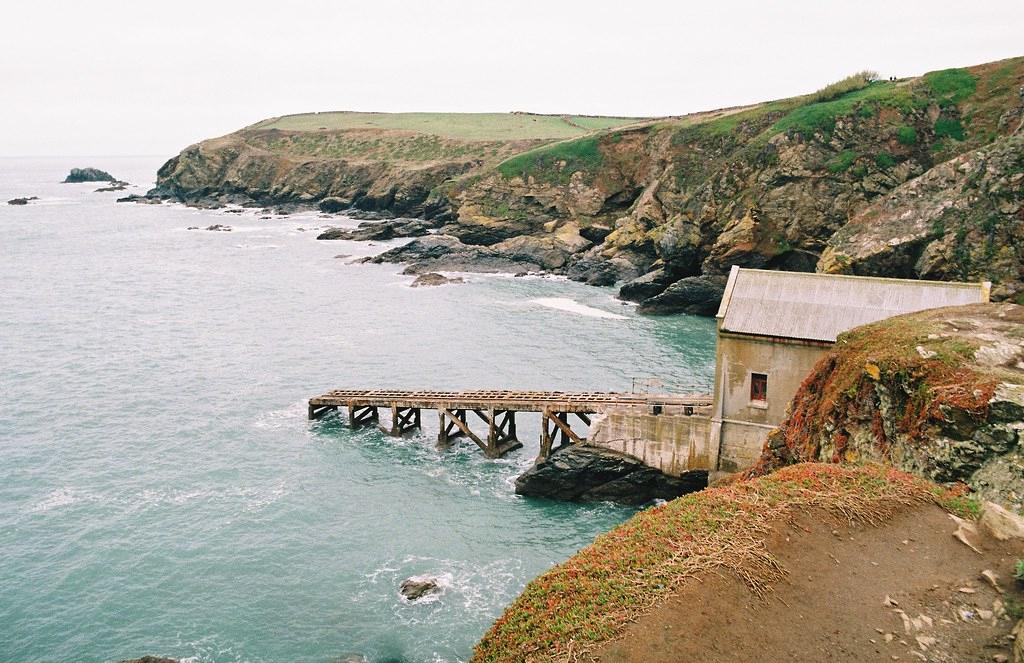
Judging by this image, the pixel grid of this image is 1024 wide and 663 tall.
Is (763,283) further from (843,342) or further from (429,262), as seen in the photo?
(429,262)

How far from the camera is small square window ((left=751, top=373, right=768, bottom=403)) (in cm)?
3089

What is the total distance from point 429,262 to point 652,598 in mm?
78300

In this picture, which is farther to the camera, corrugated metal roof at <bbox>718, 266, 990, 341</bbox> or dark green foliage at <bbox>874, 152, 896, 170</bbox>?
dark green foliage at <bbox>874, 152, 896, 170</bbox>

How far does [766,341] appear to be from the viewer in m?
30.5

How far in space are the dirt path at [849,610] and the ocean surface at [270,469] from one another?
462 inches

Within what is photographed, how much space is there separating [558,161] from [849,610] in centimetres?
10072

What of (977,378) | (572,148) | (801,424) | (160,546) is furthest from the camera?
(572,148)

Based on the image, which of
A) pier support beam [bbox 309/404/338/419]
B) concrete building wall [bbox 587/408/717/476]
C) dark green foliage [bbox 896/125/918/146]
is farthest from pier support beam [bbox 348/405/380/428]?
dark green foliage [bbox 896/125/918/146]

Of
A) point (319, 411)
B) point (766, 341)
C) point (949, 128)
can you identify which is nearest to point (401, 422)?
point (319, 411)

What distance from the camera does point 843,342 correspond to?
24328 millimetres

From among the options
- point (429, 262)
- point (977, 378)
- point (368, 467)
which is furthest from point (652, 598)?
point (429, 262)

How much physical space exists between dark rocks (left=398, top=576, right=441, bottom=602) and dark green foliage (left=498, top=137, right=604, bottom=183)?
8555 cm

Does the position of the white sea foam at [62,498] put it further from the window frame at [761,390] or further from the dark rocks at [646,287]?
the dark rocks at [646,287]

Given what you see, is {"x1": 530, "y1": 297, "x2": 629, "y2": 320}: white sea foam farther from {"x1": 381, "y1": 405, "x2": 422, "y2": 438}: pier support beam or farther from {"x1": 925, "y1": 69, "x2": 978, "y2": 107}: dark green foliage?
{"x1": 925, "y1": 69, "x2": 978, "y2": 107}: dark green foliage
